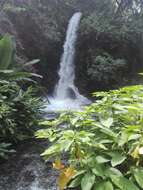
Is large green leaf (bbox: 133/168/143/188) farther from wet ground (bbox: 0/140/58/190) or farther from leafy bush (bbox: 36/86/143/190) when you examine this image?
wet ground (bbox: 0/140/58/190)

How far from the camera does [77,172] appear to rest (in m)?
1.60

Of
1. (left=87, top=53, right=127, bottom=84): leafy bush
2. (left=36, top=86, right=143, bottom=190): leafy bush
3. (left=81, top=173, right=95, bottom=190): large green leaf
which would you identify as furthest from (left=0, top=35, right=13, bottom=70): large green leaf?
(left=87, top=53, right=127, bottom=84): leafy bush

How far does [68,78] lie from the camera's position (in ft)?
44.9

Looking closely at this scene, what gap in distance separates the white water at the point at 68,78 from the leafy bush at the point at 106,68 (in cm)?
90

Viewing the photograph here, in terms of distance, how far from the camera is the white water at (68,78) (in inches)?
478

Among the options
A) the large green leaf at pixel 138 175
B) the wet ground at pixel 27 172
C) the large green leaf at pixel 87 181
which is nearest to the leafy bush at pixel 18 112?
the wet ground at pixel 27 172

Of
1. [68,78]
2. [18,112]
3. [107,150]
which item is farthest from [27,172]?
[68,78]

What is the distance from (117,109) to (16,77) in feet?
14.0

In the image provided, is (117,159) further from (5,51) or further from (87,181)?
(5,51)

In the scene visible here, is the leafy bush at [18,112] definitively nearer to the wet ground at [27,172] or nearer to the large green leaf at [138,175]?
the wet ground at [27,172]

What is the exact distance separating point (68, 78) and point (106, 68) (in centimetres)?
167

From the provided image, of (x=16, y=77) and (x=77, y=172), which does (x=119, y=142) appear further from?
(x=16, y=77)

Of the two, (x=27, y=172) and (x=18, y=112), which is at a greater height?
(x=18, y=112)

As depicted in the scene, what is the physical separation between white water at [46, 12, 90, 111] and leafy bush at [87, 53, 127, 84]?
0.90 m
